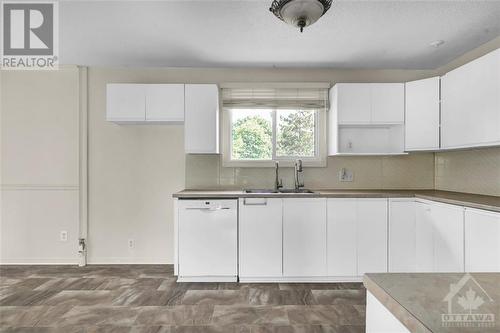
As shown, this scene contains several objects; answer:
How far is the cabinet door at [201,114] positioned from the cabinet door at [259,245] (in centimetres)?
89

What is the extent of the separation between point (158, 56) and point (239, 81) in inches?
39.5

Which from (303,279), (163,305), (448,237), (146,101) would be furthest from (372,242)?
(146,101)

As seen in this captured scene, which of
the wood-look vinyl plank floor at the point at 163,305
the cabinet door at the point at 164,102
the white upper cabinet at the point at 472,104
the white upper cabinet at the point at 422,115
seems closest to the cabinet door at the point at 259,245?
the wood-look vinyl plank floor at the point at 163,305

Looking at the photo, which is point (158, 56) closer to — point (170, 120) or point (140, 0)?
point (170, 120)

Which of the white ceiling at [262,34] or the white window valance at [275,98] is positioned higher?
the white ceiling at [262,34]

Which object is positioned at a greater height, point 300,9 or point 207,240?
point 300,9

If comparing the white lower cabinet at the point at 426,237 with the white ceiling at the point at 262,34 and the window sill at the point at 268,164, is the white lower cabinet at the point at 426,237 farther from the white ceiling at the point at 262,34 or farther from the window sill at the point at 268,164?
the white ceiling at the point at 262,34

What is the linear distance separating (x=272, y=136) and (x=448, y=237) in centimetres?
214

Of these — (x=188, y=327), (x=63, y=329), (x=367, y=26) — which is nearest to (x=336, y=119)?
(x=367, y=26)

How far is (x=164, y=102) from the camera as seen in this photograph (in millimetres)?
3281

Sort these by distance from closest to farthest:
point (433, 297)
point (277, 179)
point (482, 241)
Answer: point (433, 297) < point (482, 241) < point (277, 179)

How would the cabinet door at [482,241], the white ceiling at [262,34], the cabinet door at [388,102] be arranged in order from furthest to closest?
the cabinet door at [388,102] < the white ceiling at [262,34] < the cabinet door at [482,241]

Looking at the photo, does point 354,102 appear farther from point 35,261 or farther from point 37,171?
point 35,261

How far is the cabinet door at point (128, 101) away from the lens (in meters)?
3.28
